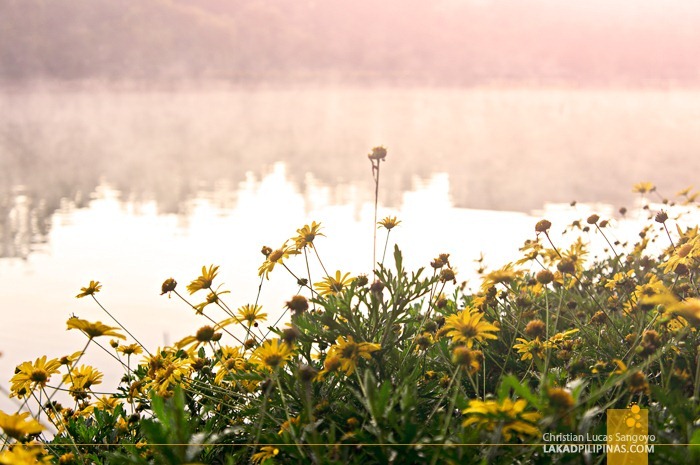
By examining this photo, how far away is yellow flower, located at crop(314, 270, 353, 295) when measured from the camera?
2938 millimetres

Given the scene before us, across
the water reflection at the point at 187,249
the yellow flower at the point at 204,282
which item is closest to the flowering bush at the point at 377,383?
the yellow flower at the point at 204,282

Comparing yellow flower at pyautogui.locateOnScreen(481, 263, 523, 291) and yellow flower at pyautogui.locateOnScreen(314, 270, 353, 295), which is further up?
yellow flower at pyautogui.locateOnScreen(481, 263, 523, 291)

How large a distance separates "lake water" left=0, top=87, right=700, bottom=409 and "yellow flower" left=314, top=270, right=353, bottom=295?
2166mm

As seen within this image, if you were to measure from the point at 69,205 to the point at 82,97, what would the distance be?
50.9 meters

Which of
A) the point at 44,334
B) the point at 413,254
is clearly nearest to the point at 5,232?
the point at 44,334

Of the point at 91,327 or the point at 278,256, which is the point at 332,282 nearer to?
the point at 278,256

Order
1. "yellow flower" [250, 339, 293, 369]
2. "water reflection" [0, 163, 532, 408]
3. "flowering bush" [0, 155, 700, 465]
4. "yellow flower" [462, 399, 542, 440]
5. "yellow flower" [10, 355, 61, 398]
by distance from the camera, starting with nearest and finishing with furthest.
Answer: "yellow flower" [462, 399, 542, 440] → "flowering bush" [0, 155, 700, 465] → "yellow flower" [250, 339, 293, 369] → "yellow flower" [10, 355, 61, 398] → "water reflection" [0, 163, 532, 408]

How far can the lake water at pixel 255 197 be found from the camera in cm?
682

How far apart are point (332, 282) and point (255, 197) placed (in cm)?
1001

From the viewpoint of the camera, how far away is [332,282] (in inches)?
115

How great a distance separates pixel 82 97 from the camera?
59188 millimetres

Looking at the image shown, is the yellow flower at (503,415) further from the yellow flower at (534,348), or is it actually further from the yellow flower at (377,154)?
the yellow flower at (377,154)

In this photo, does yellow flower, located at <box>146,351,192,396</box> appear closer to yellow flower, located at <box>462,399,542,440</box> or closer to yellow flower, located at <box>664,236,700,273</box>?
yellow flower, located at <box>462,399,542,440</box>

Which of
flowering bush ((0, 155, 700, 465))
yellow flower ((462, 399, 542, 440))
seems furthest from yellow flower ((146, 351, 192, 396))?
yellow flower ((462, 399, 542, 440))
